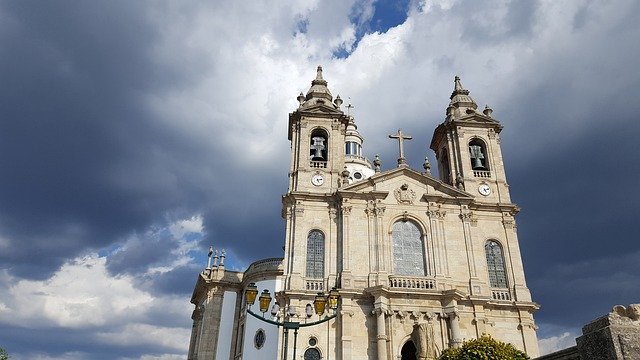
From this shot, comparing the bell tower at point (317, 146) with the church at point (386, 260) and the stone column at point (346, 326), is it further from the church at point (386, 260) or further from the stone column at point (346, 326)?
the stone column at point (346, 326)

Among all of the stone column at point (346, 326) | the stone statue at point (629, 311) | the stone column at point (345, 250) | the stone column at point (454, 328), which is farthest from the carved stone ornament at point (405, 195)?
the stone statue at point (629, 311)

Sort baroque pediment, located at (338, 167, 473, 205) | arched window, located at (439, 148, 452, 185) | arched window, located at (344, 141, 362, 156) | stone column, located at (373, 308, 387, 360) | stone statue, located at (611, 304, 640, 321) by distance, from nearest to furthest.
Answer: stone statue, located at (611, 304, 640, 321) → stone column, located at (373, 308, 387, 360) → baroque pediment, located at (338, 167, 473, 205) → arched window, located at (439, 148, 452, 185) → arched window, located at (344, 141, 362, 156)

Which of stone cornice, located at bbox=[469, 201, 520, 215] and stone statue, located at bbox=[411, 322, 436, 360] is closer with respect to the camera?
stone statue, located at bbox=[411, 322, 436, 360]

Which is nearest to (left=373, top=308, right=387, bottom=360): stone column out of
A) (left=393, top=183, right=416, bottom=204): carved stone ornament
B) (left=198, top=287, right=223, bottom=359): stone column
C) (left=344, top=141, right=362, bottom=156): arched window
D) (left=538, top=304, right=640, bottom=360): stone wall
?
(left=393, top=183, right=416, bottom=204): carved stone ornament

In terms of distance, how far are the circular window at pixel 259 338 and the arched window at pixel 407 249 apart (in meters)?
7.93

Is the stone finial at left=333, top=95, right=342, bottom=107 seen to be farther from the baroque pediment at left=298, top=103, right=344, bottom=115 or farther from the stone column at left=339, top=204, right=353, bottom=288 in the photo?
the stone column at left=339, top=204, right=353, bottom=288

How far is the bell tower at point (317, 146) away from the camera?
2709 cm

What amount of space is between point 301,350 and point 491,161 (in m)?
15.8

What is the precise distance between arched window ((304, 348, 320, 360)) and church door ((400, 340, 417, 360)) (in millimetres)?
4118

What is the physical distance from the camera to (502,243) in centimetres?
2614

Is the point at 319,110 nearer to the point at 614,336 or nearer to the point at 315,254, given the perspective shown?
the point at 315,254

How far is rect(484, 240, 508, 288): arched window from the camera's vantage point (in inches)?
996

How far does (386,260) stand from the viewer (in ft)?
80.1

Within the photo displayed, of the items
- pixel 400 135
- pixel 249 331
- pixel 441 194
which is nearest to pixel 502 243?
pixel 441 194
